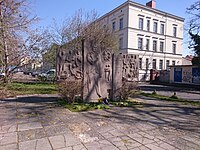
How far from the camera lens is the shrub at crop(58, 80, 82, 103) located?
7.50m

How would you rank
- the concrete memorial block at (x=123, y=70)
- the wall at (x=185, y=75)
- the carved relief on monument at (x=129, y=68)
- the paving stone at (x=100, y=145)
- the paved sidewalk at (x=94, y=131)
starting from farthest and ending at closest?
1. the wall at (x=185, y=75)
2. the carved relief on monument at (x=129, y=68)
3. the concrete memorial block at (x=123, y=70)
4. the paved sidewalk at (x=94, y=131)
5. the paving stone at (x=100, y=145)

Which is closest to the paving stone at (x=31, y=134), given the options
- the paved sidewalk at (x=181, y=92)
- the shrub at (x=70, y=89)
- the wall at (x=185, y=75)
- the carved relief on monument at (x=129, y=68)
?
the shrub at (x=70, y=89)

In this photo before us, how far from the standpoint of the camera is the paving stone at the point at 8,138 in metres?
3.61

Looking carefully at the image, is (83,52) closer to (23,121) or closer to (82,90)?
(82,90)

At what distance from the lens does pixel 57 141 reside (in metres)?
3.71

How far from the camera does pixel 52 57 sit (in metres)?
19.1

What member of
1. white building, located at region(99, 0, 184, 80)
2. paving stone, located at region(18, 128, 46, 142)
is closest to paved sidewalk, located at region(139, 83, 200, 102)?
paving stone, located at region(18, 128, 46, 142)

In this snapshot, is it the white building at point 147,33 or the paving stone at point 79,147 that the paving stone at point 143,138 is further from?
the white building at point 147,33

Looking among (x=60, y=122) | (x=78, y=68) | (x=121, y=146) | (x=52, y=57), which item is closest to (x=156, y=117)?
(x=121, y=146)

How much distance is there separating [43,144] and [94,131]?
1.33 m

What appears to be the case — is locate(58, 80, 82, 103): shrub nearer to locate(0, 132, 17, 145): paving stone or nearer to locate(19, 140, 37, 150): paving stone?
locate(0, 132, 17, 145): paving stone

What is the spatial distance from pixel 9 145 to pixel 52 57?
1637 centimetres

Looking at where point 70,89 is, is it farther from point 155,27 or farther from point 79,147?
point 155,27

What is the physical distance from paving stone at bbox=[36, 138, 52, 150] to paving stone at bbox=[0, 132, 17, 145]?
530mm
